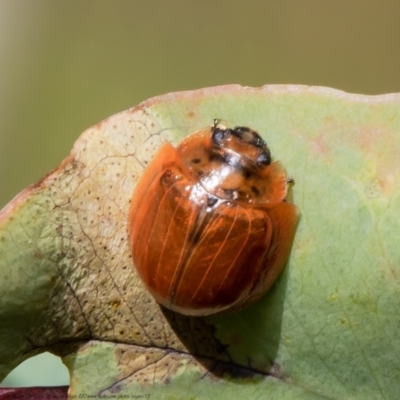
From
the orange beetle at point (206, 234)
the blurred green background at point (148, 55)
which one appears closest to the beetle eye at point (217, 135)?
the orange beetle at point (206, 234)

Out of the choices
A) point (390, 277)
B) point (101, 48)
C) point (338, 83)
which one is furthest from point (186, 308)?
point (101, 48)

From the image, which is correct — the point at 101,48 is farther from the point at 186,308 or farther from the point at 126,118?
the point at 186,308

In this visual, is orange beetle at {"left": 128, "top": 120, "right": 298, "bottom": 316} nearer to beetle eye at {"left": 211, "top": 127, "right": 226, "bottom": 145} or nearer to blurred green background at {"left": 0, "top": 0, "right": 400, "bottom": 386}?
beetle eye at {"left": 211, "top": 127, "right": 226, "bottom": 145}

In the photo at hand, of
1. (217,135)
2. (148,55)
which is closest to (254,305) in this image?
(217,135)

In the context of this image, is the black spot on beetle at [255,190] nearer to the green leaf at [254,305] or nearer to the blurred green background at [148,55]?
the green leaf at [254,305]

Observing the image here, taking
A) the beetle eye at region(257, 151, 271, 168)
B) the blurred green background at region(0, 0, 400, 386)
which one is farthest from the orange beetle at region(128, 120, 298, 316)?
the blurred green background at region(0, 0, 400, 386)

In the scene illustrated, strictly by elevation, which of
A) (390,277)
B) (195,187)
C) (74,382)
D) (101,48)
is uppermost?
(101,48)
